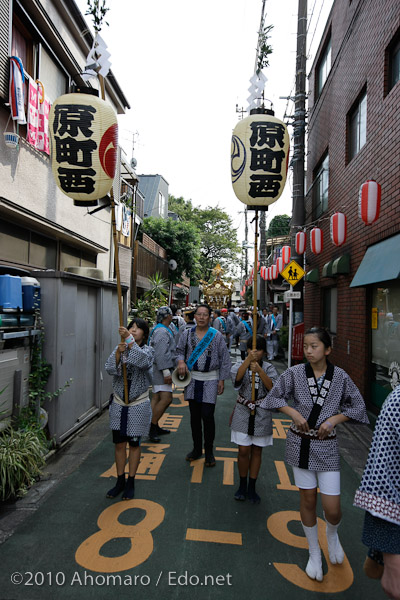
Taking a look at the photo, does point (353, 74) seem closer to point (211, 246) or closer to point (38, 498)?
point (38, 498)

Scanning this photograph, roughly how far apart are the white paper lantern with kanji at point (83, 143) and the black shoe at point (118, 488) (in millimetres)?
3253

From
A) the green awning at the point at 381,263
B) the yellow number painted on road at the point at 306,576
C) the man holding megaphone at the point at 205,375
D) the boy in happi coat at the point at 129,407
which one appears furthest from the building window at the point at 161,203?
the yellow number painted on road at the point at 306,576

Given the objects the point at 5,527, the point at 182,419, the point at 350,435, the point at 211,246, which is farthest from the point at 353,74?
the point at 211,246

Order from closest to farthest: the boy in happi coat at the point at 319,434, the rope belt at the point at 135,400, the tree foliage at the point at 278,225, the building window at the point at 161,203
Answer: the boy in happi coat at the point at 319,434 < the rope belt at the point at 135,400 < the building window at the point at 161,203 < the tree foliage at the point at 278,225

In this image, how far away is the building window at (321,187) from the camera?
11008mm

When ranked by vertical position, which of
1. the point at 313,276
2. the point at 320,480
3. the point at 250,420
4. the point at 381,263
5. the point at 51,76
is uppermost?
the point at 51,76

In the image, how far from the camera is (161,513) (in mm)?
3662

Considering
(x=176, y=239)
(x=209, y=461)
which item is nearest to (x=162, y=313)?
(x=209, y=461)

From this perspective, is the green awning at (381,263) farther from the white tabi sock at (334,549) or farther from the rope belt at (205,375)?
the white tabi sock at (334,549)

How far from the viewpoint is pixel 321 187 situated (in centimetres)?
1172

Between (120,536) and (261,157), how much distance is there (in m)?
4.49

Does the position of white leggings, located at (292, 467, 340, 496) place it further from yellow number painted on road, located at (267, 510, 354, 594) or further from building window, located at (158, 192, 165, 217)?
building window, located at (158, 192, 165, 217)

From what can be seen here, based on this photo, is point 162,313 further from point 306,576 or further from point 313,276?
point 313,276

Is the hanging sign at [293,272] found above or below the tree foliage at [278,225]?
below
